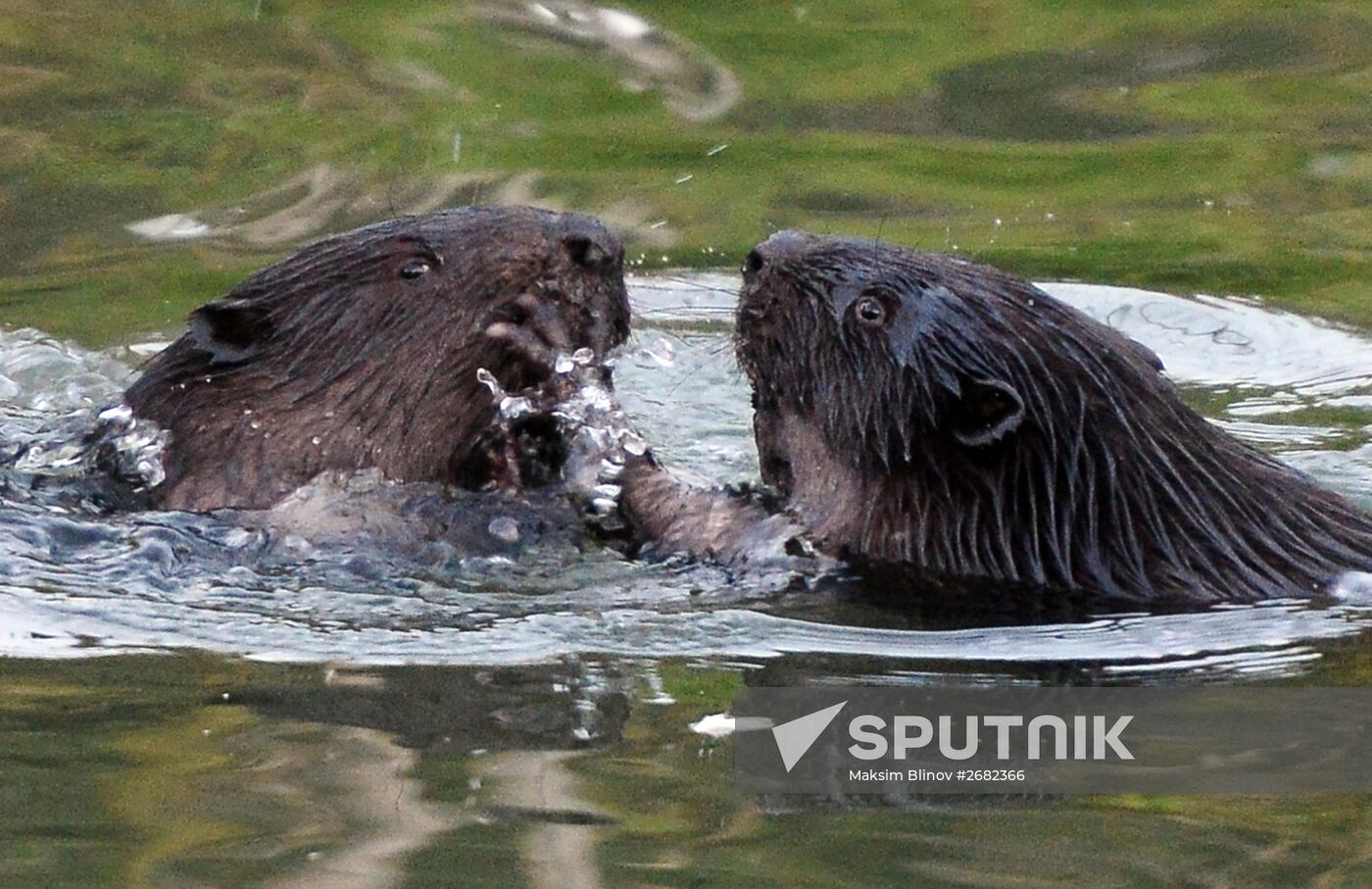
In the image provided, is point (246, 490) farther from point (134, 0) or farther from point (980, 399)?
point (134, 0)

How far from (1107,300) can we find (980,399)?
12.9 feet

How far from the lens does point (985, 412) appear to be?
19.0 ft

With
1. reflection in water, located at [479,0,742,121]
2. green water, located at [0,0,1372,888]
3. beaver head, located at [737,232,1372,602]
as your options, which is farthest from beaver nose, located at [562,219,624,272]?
reflection in water, located at [479,0,742,121]

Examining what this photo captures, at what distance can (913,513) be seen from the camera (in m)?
5.94

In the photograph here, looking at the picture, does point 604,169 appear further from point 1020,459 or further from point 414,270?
point 1020,459

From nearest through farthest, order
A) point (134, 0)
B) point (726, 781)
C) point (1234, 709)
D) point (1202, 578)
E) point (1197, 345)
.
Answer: point (726, 781) < point (1234, 709) < point (1202, 578) < point (1197, 345) < point (134, 0)

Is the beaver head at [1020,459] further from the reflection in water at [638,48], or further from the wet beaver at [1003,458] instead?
the reflection in water at [638,48]

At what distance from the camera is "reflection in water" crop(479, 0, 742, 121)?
1171 centimetres

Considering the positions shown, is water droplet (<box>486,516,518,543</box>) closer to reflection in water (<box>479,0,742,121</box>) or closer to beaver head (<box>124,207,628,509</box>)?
beaver head (<box>124,207,628,509</box>)

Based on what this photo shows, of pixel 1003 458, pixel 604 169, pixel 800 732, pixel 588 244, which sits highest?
pixel 604 169

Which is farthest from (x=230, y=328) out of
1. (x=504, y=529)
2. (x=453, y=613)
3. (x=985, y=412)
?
(x=985, y=412)

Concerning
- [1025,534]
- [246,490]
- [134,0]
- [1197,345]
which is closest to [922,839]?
[1025,534]
